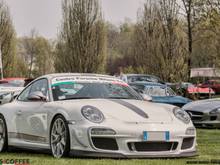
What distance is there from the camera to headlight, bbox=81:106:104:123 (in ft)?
27.9

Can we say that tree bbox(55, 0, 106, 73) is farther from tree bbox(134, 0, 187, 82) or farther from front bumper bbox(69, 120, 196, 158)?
front bumper bbox(69, 120, 196, 158)

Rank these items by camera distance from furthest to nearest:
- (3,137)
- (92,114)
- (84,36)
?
(84,36) → (3,137) → (92,114)

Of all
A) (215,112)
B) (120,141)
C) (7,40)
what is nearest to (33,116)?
(120,141)

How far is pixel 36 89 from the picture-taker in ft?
33.5

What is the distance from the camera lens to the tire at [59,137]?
8.59m

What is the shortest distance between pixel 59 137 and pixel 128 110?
1026mm

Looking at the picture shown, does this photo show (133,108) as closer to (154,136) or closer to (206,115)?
(154,136)

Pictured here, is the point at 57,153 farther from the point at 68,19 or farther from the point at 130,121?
the point at 68,19

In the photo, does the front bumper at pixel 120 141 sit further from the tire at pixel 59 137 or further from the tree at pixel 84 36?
the tree at pixel 84 36

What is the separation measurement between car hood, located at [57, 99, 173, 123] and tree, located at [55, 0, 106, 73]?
34459 millimetres

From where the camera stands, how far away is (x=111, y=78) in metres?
10.2

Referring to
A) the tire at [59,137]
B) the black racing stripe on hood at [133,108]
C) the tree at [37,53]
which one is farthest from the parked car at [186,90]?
the tree at [37,53]

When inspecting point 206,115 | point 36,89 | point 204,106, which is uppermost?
point 36,89

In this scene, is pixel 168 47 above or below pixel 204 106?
above
